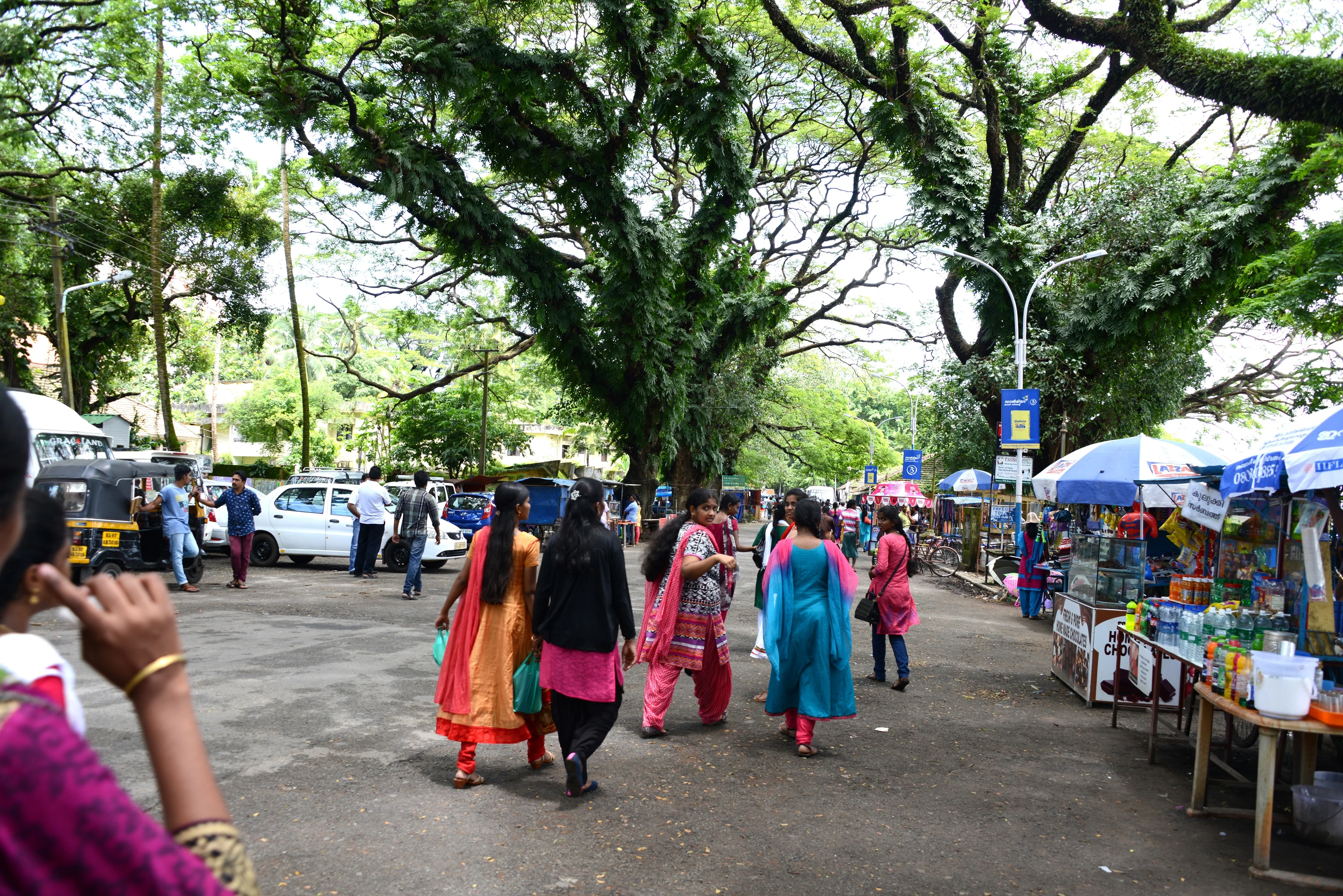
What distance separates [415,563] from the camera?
47.2ft

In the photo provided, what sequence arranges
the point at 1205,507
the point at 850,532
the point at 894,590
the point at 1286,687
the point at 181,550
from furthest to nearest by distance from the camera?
the point at 850,532
the point at 181,550
the point at 894,590
the point at 1205,507
the point at 1286,687

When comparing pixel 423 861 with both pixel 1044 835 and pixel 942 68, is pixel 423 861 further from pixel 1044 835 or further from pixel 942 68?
pixel 942 68

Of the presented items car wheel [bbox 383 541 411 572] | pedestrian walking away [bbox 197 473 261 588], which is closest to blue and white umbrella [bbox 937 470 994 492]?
car wheel [bbox 383 541 411 572]

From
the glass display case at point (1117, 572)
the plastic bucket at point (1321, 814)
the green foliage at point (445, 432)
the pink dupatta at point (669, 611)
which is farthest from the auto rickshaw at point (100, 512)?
the green foliage at point (445, 432)

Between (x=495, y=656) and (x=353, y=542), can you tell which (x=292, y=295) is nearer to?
(x=353, y=542)

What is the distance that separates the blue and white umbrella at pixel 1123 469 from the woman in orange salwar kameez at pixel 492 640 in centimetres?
783

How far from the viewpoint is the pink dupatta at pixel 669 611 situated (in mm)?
7070

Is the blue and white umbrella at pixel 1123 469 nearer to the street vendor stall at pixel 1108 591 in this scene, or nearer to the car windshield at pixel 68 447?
the street vendor stall at pixel 1108 591

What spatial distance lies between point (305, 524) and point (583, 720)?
14.0 m

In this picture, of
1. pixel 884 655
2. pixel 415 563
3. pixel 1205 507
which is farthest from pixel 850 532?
pixel 1205 507

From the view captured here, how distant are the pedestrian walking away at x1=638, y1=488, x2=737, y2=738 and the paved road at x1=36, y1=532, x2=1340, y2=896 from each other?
0.34 meters

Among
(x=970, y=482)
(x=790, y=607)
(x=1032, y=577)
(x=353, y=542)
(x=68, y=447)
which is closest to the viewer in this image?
(x=790, y=607)

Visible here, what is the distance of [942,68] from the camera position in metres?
21.6

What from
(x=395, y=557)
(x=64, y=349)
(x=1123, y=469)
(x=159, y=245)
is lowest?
(x=395, y=557)
